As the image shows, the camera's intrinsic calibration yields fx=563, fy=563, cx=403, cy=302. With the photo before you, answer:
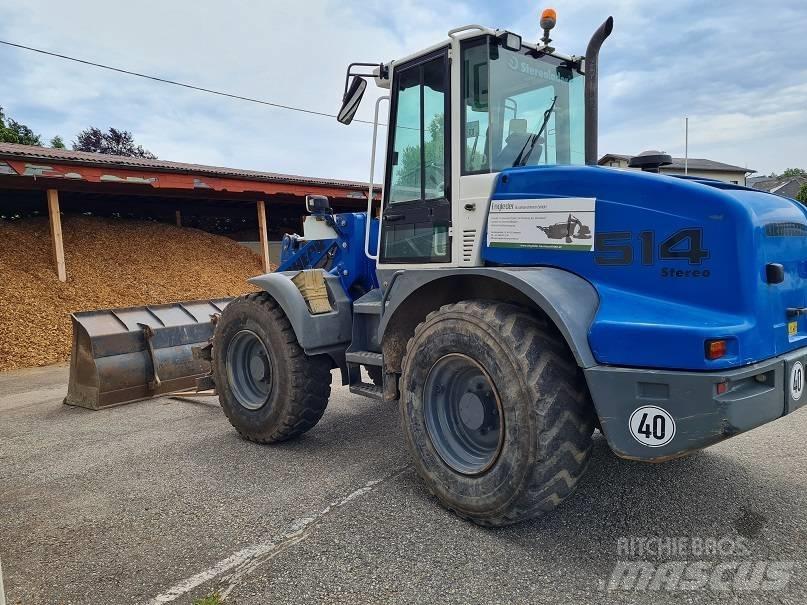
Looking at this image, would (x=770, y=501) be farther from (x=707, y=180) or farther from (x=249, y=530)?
(x=249, y=530)

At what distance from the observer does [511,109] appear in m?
3.54

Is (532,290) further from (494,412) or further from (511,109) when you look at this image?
(511,109)

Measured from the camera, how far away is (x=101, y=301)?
11219 millimetres

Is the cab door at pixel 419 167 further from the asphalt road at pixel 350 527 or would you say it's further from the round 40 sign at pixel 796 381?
the round 40 sign at pixel 796 381

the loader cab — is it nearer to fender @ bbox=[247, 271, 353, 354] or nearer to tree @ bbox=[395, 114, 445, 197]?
tree @ bbox=[395, 114, 445, 197]

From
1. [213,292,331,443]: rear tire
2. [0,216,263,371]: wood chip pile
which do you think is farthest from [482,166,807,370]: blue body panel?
[0,216,263,371]: wood chip pile

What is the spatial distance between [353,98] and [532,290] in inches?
84.0

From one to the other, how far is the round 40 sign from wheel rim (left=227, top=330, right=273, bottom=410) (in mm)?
3604

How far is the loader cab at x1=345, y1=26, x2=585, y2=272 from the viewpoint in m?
3.45

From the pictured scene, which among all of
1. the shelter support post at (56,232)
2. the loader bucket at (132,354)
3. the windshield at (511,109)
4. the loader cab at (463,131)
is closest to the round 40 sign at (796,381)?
the loader cab at (463,131)

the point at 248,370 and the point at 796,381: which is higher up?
the point at 796,381

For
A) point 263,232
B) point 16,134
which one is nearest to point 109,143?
point 16,134

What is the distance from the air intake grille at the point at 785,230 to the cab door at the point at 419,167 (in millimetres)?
1722

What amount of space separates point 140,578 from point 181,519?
1.97 ft
